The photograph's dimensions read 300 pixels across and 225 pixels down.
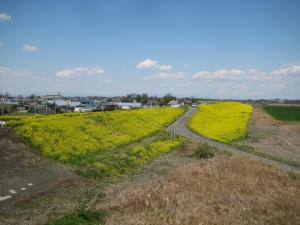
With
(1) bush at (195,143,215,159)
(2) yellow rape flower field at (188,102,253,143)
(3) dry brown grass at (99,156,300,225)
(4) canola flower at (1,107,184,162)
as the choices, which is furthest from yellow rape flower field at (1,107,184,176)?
(2) yellow rape flower field at (188,102,253,143)

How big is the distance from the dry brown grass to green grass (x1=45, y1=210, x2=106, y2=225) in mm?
453

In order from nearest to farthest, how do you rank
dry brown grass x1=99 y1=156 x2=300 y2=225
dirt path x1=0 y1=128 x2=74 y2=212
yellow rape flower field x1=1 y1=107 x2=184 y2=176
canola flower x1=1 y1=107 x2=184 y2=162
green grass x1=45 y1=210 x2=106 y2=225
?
green grass x1=45 y1=210 x2=106 y2=225
dry brown grass x1=99 y1=156 x2=300 y2=225
dirt path x1=0 y1=128 x2=74 y2=212
yellow rape flower field x1=1 y1=107 x2=184 y2=176
canola flower x1=1 y1=107 x2=184 y2=162

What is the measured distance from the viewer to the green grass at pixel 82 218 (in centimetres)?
1079

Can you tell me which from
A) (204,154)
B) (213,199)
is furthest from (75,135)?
(213,199)

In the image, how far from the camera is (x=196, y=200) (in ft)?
44.9

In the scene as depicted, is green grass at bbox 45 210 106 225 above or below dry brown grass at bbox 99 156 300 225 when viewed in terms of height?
above

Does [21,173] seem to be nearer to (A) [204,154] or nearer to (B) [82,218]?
(B) [82,218]

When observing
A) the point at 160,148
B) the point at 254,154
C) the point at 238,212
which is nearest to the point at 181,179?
the point at 238,212

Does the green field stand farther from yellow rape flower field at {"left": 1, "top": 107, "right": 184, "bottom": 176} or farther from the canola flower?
yellow rape flower field at {"left": 1, "top": 107, "right": 184, "bottom": 176}

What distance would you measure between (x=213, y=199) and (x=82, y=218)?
619cm

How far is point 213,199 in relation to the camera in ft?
45.8

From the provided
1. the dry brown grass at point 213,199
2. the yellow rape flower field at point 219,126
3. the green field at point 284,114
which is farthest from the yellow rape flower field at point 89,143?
the green field at point 284,114

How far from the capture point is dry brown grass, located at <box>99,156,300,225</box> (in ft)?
38.5

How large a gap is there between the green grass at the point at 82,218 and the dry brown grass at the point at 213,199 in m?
0.45
